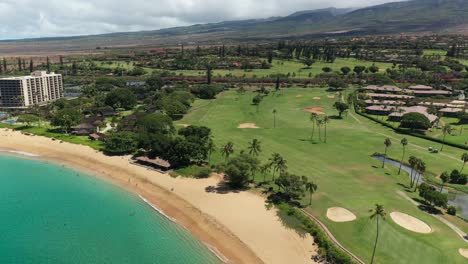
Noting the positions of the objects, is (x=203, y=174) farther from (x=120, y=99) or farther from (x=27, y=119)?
(x=120, y=99)

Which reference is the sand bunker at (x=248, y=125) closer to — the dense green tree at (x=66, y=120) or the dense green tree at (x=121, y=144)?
the dense green tree at (x=121, y=144)

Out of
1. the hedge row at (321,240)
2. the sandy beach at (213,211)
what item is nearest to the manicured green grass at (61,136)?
the sandy beach at (213,211)

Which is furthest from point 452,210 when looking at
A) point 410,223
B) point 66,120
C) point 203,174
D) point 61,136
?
point 66,120

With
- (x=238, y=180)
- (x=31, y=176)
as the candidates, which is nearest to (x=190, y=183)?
(x=238, y=180)

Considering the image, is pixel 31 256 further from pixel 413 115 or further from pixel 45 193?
pixel 413 115

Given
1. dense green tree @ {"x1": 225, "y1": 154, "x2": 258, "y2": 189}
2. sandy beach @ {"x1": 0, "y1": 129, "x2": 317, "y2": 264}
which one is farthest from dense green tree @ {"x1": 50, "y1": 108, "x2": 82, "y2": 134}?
dense green tree @ {"x1": 225, "y1": 154, "x2": 258, "y2": 189}

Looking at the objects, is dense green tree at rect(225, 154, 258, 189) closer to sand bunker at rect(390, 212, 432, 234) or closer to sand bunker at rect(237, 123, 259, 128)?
sand bunker at rect(390, 212, 432, 234)
